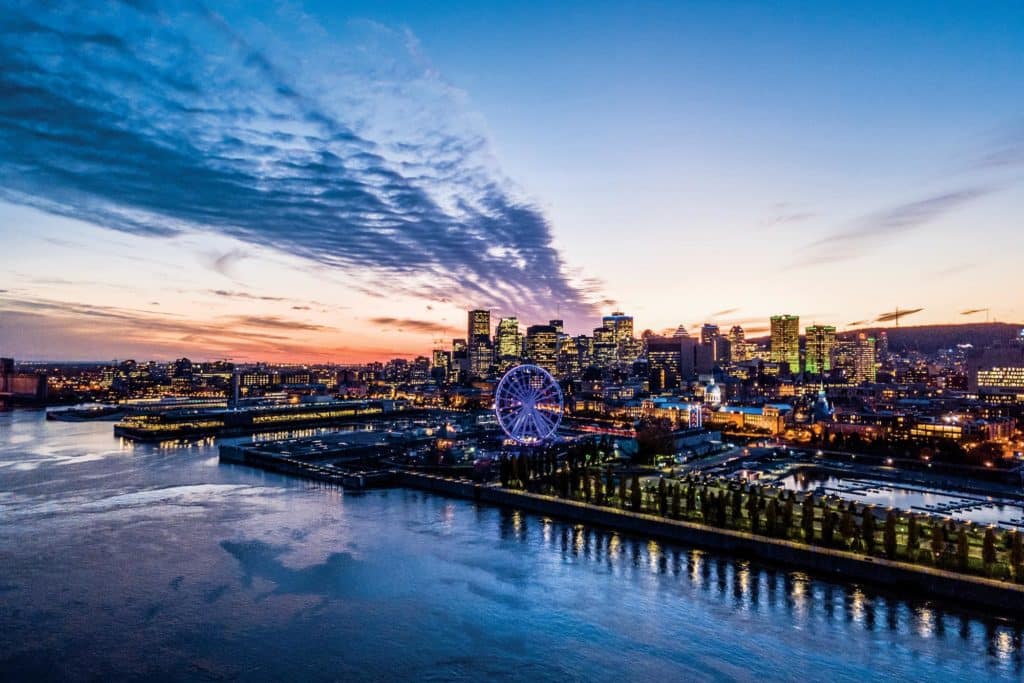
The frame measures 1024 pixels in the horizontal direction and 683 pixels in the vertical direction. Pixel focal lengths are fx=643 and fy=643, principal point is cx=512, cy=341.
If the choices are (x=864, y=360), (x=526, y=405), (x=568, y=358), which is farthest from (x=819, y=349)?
(x=526, y=405)

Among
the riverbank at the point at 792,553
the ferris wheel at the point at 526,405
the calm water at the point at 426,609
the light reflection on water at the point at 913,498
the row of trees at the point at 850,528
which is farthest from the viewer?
the ferris wheel at the point at 526,405

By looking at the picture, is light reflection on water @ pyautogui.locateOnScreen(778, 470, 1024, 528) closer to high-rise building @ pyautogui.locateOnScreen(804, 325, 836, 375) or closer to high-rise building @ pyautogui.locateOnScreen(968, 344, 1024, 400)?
high-rise building @ pyautogui.locateOnScreen(968, 344, 1024, 400)

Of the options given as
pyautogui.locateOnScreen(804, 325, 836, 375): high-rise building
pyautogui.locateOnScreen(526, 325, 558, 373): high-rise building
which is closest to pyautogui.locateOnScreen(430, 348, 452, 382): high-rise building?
pyautogui.locateOnScreen(526, 325, 558, 373): high-rise building

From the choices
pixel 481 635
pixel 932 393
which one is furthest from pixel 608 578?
pixel 932 393

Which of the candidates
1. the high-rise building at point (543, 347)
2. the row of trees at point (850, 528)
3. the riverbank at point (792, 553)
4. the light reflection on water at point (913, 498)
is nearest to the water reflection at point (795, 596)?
the riverbank at point (792, 553)

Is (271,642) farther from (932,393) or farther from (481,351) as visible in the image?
(481,351)

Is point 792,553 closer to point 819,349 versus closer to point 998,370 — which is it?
point 998,370

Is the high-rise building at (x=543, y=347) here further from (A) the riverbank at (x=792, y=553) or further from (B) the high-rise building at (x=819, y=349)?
(A) the riverbank at (x=792, y=553)
